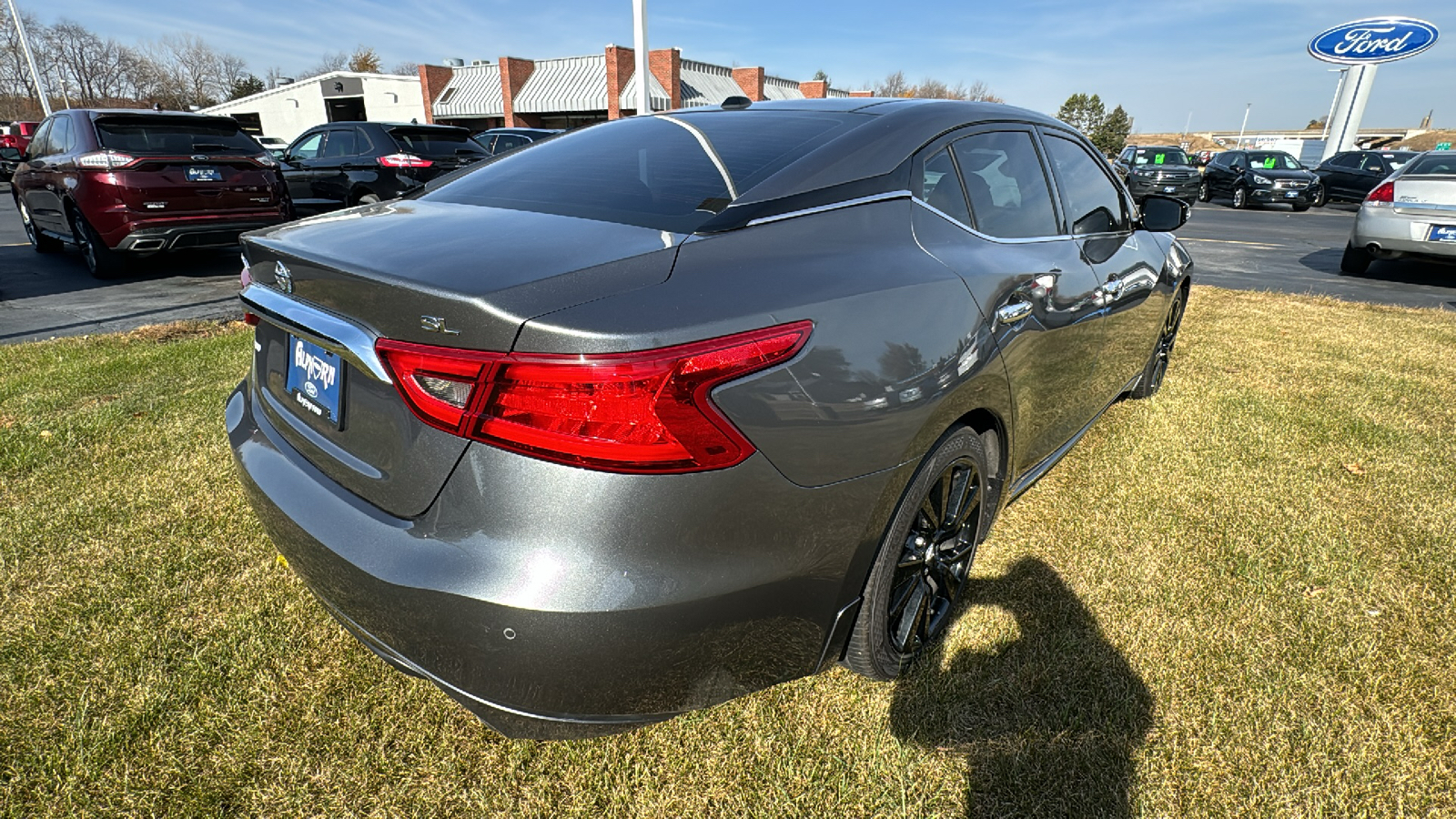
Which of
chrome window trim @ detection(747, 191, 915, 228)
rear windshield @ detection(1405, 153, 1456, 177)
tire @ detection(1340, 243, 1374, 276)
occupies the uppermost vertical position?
rear windshield @ detection(1405, 153, 1456, 177)

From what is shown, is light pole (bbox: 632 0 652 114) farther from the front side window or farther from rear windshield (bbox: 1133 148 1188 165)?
rear windshield (bbox: 1133 148 1188 165)

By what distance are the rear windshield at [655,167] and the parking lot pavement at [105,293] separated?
205 inches

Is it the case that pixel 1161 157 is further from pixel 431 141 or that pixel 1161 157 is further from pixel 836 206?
pixel 836 206

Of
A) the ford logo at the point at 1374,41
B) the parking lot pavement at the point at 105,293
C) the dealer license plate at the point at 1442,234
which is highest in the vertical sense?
the ford logo at the point at 1374,41

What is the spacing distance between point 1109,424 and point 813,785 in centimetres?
306

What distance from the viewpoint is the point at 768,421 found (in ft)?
4.56

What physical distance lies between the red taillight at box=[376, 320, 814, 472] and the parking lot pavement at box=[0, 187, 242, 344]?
6089 mm

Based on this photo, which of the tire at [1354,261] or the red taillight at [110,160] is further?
the tire at [1354,261]

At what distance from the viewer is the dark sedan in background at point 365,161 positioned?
925 cm

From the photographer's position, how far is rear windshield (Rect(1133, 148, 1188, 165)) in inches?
818

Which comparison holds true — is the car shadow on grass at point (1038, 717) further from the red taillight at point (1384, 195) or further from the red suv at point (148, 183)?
the red taillight at point (1384, 195)

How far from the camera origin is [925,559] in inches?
81.0

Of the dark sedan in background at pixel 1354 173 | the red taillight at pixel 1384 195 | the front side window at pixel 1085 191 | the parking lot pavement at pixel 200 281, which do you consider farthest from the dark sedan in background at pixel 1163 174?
the front side window at pixel 1085 191

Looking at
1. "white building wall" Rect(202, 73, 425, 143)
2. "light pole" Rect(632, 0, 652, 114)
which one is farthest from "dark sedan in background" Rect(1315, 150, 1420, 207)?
"white building wall" Rect(202, 73, 425, 143)
